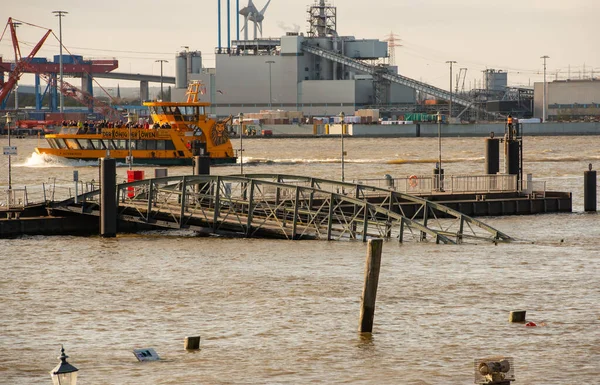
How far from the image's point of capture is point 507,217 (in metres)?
59.0

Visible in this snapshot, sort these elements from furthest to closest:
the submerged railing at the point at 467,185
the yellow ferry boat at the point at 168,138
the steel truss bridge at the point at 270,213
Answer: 1. the yellow ferry boat at the point at 168,138
2. the submerged railing at the point at 467,185
3. the steel truss bridge at the point at 270,213

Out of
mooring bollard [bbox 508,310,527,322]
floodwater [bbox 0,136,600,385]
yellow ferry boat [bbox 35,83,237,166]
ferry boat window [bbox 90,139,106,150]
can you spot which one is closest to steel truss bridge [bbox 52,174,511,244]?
floodwater [bbox 0,136,600,385]

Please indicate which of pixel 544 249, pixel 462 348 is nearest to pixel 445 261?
pixel 544 249

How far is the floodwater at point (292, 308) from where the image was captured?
25844mm

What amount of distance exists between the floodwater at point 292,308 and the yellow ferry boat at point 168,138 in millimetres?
50539

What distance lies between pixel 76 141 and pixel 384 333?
257ft

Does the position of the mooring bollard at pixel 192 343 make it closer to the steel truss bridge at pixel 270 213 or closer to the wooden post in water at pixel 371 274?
the wooden post in water at pixel 371 274

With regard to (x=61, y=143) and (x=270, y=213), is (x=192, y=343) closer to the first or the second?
(x=270, y=213)

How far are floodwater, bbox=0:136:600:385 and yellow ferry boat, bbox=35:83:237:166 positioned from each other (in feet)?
166

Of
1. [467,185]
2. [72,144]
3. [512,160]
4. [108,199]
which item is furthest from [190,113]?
[108,199]

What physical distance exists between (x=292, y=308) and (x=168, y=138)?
228ft

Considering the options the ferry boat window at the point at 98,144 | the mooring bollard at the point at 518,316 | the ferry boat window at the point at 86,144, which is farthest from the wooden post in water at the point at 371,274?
the ferry boat window at the point at 86,144

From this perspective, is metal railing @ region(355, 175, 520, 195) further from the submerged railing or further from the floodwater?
the floodwater

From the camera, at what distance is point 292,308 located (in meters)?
32.9
